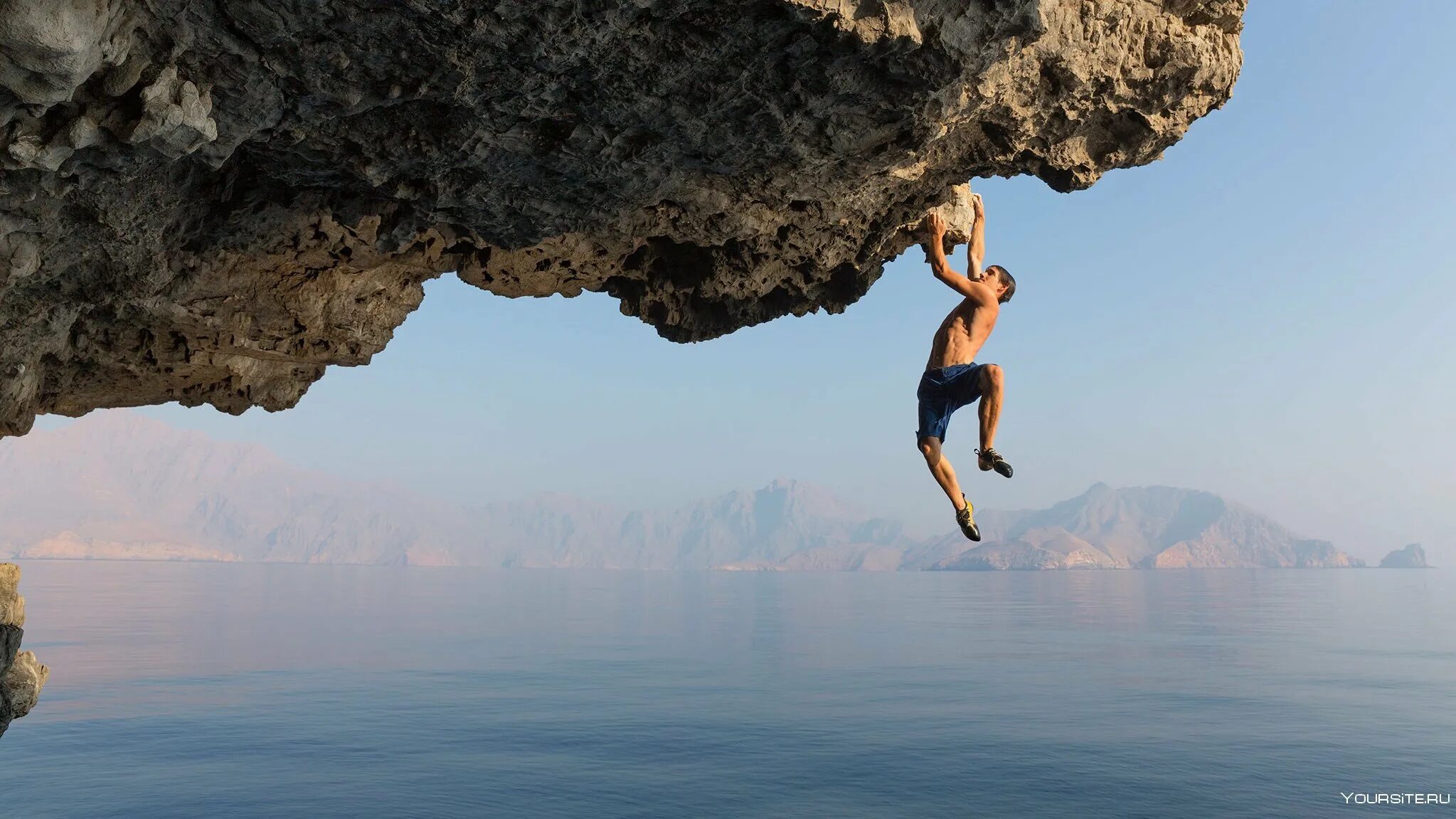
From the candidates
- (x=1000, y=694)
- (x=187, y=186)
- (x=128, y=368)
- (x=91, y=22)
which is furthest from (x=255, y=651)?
(x=91, y=22)

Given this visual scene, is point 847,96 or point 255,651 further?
point 255,651

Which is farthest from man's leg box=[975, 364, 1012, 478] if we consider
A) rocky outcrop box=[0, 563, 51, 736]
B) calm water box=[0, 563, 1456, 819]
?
calm water box=[0, 563, 1456, 819]

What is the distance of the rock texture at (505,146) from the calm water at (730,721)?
583 inches

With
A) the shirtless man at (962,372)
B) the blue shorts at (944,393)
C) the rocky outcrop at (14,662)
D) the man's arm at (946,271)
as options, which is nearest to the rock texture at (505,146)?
the man's arm at (946,271)

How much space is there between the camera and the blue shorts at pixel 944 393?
9.22m

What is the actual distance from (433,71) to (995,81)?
151 inches

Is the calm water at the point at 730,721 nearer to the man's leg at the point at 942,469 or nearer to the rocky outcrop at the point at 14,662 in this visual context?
the rocky outcrop at the point at 14,662

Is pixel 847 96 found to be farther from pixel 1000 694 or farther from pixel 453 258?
pixel 1000 694

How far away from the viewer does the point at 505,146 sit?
271 inches

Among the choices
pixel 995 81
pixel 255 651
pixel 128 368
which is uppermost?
pixel 995 81

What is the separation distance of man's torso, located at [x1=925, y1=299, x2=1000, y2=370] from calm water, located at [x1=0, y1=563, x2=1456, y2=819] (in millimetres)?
15023

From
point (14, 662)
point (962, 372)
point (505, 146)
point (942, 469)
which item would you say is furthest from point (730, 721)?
point (505, 146)

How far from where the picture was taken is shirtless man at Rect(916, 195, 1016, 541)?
923 cm

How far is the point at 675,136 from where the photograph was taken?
704 centimetres
